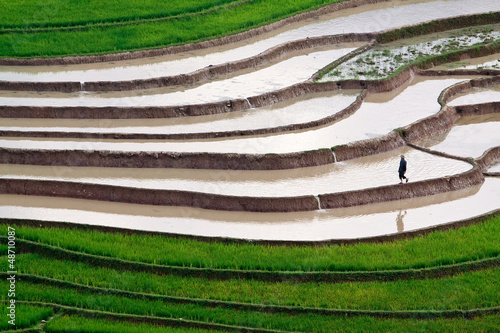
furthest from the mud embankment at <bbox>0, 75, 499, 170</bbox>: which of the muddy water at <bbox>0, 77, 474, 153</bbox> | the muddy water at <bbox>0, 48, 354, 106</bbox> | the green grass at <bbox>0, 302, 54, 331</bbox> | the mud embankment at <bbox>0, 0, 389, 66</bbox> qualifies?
the mud embankment at <bbox>0, 0, 389, 66</bbox>

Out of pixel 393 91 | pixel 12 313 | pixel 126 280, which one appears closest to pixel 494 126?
pixel 393 91

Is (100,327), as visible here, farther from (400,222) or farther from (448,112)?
(448,112)

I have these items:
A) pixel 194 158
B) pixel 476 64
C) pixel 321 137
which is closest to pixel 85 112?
pixel 194 158

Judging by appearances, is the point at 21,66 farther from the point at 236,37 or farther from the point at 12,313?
the point at 12,313

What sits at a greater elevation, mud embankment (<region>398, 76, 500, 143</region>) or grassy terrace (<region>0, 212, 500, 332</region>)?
mud embankment (<region>398, 76, 500, 143</region>)

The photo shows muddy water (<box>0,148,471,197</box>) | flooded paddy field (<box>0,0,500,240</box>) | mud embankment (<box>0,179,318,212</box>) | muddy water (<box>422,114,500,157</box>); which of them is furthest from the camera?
muddy water (<box>422,114,500,157</box>)

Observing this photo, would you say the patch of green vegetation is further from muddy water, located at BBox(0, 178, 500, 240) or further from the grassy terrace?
the grassy terrace
